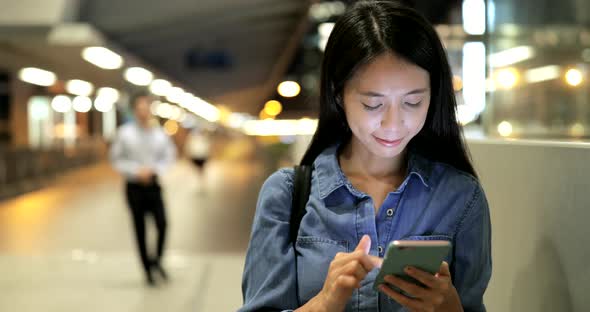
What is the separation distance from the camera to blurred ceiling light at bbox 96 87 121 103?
32.7 meters

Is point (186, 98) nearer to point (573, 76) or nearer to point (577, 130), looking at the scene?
point (573, 76)

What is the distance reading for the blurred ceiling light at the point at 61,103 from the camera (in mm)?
31641

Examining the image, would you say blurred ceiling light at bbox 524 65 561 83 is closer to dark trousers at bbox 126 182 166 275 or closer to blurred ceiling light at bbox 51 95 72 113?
dark trousers at bbox 126 182 166 275

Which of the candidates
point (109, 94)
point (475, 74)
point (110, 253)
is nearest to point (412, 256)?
point (475, 74)

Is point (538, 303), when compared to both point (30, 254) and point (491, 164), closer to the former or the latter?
point (491, 164)

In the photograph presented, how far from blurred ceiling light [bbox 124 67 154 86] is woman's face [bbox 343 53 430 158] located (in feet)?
61.4

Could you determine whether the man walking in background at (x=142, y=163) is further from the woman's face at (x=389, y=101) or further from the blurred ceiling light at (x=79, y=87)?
the blurred ceiling light at (x=79, y=87)

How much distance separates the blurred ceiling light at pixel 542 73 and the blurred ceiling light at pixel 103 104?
33.0m

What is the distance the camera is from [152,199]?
7734 millimetres

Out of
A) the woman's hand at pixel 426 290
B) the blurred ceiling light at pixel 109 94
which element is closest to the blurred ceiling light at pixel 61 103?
the blurred ceiling light at pixel 109 94

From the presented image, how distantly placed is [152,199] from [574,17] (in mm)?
4623

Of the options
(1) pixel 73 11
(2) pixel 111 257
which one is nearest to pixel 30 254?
(2) pixel 111 257

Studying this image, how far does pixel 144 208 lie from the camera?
25.6ft

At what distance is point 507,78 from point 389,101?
339 centimetres
